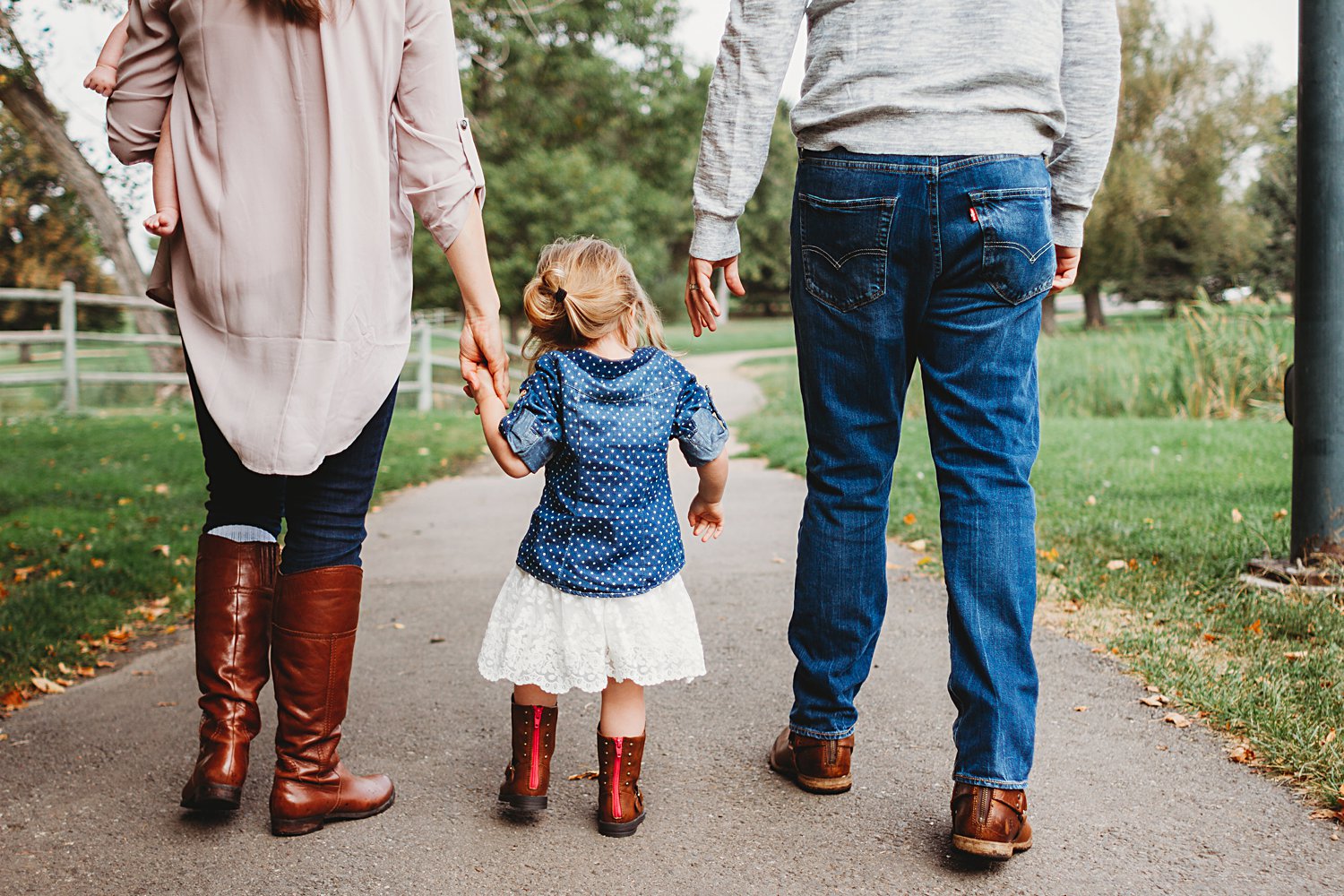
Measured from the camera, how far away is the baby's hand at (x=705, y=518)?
2637mm

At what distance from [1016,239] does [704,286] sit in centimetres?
67

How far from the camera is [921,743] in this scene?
2.94 meters

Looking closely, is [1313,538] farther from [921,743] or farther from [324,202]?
[324,202]

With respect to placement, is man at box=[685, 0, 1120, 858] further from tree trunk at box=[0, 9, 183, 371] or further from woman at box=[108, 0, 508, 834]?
tree trunk at box=[0, 9, 183, 371]

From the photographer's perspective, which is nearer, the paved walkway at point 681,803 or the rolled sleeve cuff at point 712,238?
the paved walkway at point 681,803

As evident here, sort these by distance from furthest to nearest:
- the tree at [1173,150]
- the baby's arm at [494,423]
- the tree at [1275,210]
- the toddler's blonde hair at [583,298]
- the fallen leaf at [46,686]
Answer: the tree at [1275,210] → the tree at [1173,150] → the fallen leaf at [46,686] → the toddler's blonde hair at [583,298] → the baby's arm at [494,423]

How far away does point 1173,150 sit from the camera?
1233 inches

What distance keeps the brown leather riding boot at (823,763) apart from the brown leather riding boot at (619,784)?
42 cm

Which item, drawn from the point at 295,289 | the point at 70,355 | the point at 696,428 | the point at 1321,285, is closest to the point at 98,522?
the point at 295,289

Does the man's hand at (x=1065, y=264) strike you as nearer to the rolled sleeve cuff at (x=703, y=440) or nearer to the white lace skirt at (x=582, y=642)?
the rolled sleeve cuff at (x=703, y=440)

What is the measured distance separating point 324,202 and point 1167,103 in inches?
1290

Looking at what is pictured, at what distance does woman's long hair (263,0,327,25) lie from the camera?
216 centimetres

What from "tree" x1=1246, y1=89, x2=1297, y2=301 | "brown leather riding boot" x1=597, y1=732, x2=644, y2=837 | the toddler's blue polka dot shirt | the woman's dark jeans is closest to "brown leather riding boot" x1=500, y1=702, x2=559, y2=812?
"brown leather riding boot" x1=597, y1=732, x2=644, y2=837

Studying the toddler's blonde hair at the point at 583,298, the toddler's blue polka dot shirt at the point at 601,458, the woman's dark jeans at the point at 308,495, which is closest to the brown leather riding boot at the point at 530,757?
the toddler's blue polka dot shirt at the point at 601,458
